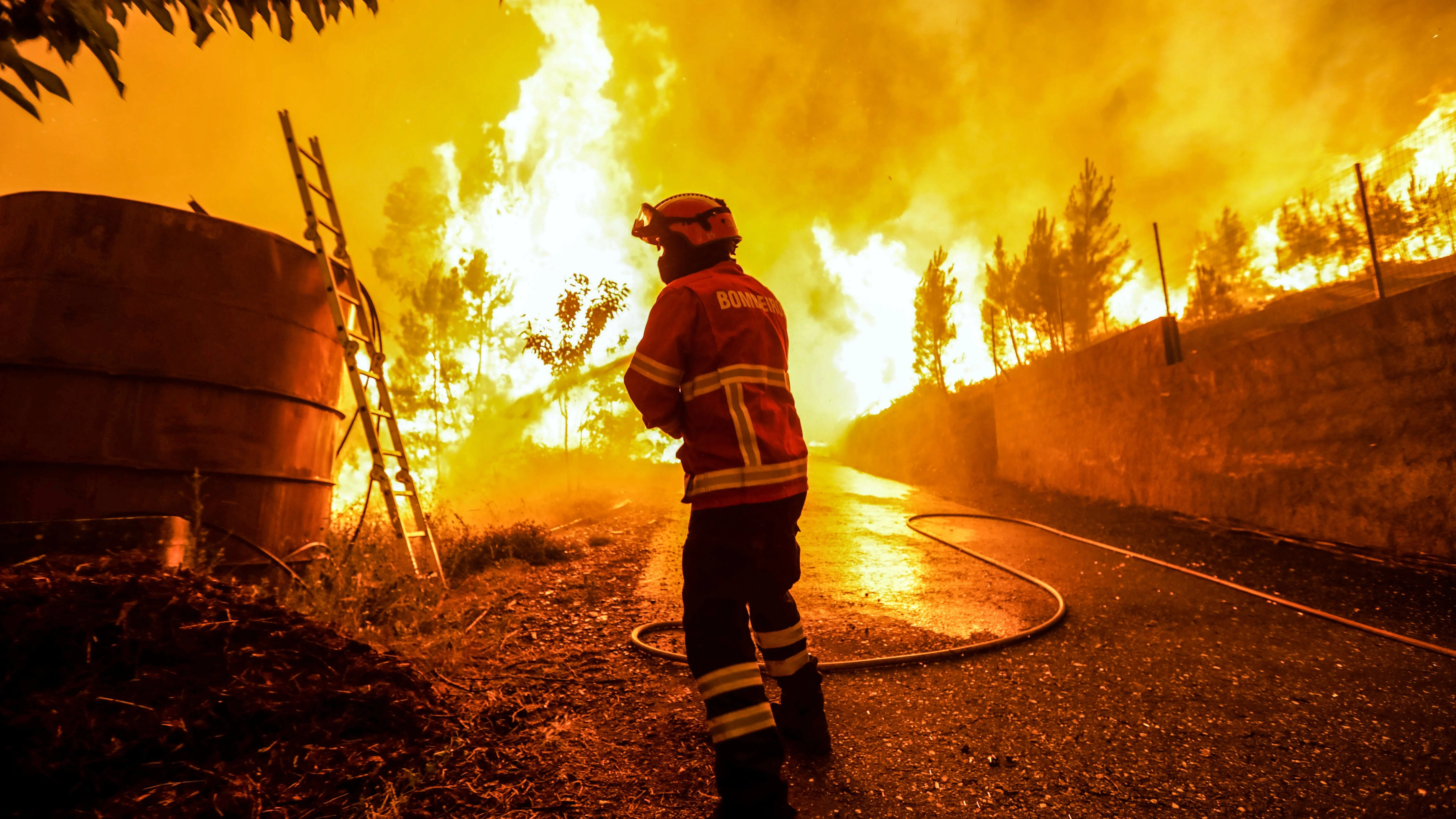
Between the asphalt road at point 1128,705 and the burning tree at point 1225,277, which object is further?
the burning tree at point 1225,277

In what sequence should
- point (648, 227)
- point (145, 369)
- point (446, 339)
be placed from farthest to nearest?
point (446, 339), point (145, 369), point (648, 227)

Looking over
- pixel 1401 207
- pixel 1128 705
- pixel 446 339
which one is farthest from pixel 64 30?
pixel 446 339

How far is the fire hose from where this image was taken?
3.00 metres

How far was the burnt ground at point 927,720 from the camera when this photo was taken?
1.80 meters

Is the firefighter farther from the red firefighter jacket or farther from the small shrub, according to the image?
the small shrub

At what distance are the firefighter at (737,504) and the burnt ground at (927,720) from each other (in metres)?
0.28

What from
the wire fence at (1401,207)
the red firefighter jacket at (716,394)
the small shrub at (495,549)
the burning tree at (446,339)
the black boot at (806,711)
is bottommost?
the black boot at (806,711)

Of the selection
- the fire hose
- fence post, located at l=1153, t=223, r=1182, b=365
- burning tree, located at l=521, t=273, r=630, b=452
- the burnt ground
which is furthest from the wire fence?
burning tree, located at l=521, t=273, r=630, b=452

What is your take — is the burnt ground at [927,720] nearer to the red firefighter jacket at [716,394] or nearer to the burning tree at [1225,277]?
the red firefighter jacket at [716,394]

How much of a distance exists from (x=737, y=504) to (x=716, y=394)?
16.0 inches

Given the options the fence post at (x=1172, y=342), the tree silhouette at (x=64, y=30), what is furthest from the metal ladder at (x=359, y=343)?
the fence post at (x=1172, y=342)

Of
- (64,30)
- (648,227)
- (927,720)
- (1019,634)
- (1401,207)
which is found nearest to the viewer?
(64,30)

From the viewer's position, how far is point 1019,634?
330 centimetres

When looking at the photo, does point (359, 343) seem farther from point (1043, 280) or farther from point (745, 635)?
point (1043, 280)
